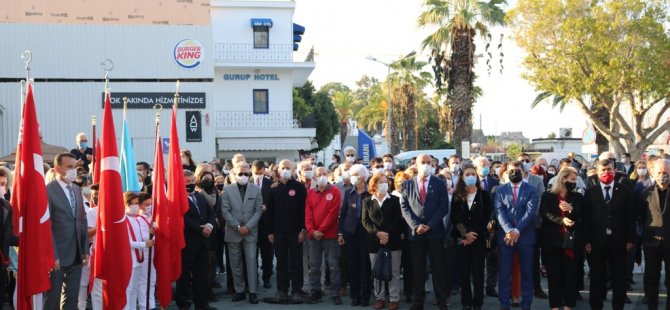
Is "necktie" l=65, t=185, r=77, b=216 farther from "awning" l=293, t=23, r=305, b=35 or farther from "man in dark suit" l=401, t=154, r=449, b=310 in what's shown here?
"awning" l=293, t=23, r=305, b=35

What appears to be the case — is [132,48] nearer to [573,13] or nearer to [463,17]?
[463,17]

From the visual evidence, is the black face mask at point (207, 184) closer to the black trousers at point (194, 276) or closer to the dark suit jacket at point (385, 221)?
the black trousers at point (194, 276)

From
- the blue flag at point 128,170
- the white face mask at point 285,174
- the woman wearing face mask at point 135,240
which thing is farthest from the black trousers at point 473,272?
the blue flag at point 128,170

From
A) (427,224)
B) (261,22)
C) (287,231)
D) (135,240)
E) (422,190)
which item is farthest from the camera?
(261,22)

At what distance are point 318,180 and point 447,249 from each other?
2130 millimetres

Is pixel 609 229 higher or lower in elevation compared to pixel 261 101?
lower

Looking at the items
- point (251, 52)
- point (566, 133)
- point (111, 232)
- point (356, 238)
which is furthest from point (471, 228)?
point (566, 133)

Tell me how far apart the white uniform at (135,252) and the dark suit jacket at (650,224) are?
6.24 meters

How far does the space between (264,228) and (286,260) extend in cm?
86

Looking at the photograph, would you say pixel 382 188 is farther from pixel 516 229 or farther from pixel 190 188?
pixel 190 188

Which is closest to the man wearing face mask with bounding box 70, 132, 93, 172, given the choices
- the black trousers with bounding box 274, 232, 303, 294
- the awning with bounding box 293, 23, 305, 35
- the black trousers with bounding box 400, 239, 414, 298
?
the black trousers with bounding box 274, 232, 303, 294

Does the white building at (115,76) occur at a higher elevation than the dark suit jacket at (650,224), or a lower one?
higher

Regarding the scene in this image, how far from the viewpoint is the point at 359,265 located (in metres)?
12.1

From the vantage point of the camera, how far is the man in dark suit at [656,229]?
1022cm
